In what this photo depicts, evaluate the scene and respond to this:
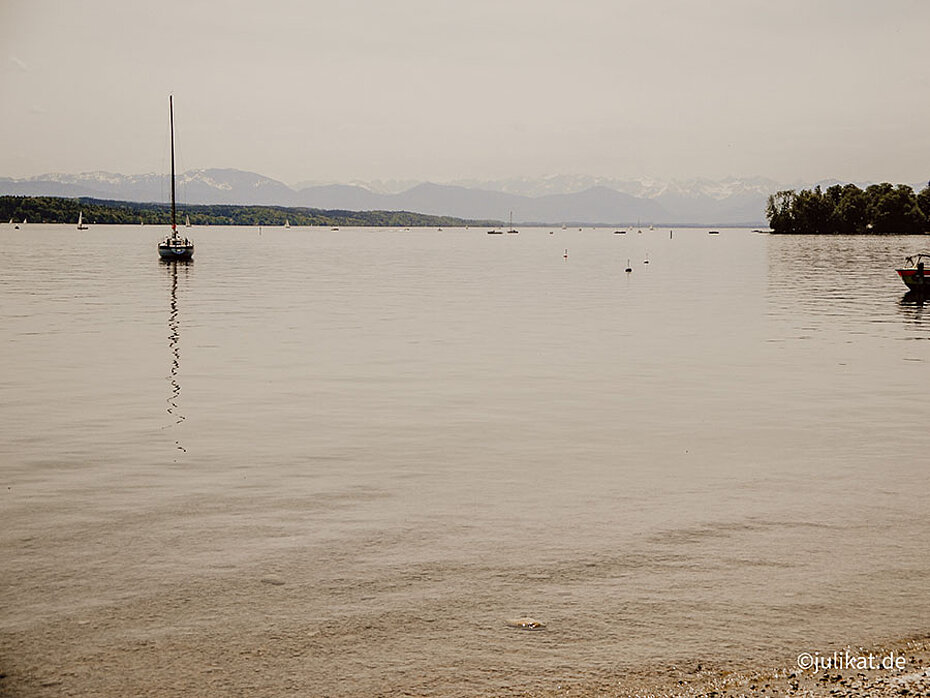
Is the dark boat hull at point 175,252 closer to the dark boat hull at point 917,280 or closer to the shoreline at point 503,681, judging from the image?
the dark boat hull at point 917,280

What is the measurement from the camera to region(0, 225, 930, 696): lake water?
11445 mm

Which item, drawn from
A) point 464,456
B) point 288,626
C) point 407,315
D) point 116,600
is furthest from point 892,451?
point 407,315

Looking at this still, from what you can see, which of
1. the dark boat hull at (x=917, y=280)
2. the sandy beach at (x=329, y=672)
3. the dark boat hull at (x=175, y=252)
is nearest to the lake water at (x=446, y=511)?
the sandy beach at (x=329, y=672)

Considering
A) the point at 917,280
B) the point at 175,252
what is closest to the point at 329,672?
the point at 917,280

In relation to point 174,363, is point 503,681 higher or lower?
lower

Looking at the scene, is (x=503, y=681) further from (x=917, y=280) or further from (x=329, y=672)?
(x=917, y=280)

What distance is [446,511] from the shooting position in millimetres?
17578

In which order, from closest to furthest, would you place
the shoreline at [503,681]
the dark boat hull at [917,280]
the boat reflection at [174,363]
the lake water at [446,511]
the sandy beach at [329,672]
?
the shoreline at [503,681]
the sandy beach at [329,672]
the lake water at [446,511]
the boat reflection at [174,363]
the dark boat hull at [917,280]

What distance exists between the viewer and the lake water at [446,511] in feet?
37.6

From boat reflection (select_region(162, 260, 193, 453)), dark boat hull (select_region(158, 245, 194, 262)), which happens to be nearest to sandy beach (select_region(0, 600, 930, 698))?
boat reflection (select_region(162, 260, 193, 453))

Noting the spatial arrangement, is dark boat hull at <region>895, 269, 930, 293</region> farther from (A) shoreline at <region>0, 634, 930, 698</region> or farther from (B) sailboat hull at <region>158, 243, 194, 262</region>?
(B) sailboat hull at <region>158, 243, 194, 262</region>

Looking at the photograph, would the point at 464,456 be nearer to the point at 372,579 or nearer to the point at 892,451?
the point at 372,579

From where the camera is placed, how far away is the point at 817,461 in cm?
2183

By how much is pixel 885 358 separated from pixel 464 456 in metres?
27.1
